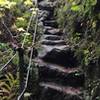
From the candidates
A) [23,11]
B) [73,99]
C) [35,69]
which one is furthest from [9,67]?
[23,11]

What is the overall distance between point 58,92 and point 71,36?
7.14 ft

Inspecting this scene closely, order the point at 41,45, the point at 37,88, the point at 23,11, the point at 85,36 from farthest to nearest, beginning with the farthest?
the point at 23,11 < the point at 41,45 < the point at 85,36 < the point at 37,88

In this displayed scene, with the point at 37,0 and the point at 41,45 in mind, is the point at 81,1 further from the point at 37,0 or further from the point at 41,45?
the point at 37,0

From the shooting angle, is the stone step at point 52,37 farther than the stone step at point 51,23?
No

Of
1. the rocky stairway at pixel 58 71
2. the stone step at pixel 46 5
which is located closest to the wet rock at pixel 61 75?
the rocky stairway at pixel 58 71

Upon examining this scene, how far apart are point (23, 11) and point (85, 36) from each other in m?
3.95

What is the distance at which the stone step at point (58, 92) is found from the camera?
6023 mm

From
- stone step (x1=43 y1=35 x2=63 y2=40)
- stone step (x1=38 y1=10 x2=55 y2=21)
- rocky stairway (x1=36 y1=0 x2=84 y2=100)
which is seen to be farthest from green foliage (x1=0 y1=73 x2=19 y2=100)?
stone step (x1=38 y1=10 x2=55 y2=21)

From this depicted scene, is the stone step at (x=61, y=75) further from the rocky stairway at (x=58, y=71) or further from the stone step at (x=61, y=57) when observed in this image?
the stone step at (x=61, y=57)

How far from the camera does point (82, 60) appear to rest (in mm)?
6621

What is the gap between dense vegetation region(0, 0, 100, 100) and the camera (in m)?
6.06

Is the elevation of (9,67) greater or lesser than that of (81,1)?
lesser

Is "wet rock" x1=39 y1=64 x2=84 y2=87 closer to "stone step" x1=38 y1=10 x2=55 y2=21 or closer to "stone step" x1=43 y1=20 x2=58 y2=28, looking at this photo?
"stone step" x1=43 y1=20 x2=58 y2=28

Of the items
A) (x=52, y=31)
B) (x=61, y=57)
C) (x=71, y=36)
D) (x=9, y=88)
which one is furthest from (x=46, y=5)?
(x=9, y=88)
